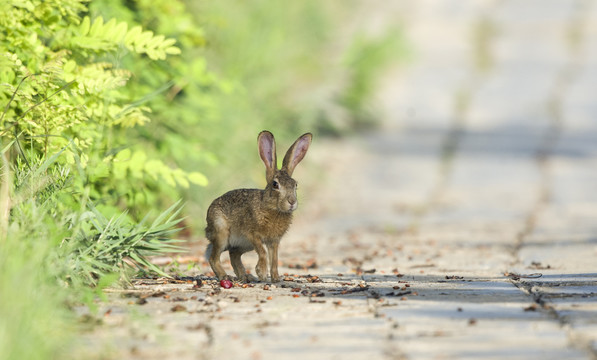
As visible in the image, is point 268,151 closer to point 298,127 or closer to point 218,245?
point 218,245

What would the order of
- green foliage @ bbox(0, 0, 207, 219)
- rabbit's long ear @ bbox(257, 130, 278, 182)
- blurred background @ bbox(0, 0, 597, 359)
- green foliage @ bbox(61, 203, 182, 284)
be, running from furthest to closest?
rabbit's long ear @ bbox(257, 130, 278, 182) → green foliage @ bbox(0, 0, 207, 219) → blurred background @ bbox(0, 0, 597, 359) → green foliage @ bbox(61, 203, 182, 284)

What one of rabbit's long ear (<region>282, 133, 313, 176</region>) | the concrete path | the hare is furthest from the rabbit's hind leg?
rabbit's long ear (<region>282, 133, 313, 176</region>)

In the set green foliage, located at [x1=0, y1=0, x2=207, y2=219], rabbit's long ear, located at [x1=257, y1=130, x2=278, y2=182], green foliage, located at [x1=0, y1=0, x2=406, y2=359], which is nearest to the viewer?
green foliage, located at [x1=0, y1=0, x2=406, y2=359]

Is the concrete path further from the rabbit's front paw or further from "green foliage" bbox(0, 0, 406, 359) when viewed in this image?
"green foliage" bbox(0, 0, 406, 359)

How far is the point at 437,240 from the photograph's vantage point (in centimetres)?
805

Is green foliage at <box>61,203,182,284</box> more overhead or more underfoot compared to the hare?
more underfoot

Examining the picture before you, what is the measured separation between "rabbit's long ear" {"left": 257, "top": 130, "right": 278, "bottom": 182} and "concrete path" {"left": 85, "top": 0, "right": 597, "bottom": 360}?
24.4 inches

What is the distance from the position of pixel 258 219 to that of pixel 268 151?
43 centimetres

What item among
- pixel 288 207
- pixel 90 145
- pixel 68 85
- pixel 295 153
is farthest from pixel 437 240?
pixel 68 85

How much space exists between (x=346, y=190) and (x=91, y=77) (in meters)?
6.90

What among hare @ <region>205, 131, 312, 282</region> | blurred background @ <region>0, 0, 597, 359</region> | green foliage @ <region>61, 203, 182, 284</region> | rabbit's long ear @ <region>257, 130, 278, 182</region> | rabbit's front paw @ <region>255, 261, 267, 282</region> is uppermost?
blurred background @ <region>0, 0, 597, 359</region>

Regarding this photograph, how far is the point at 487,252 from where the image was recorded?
23.0ft

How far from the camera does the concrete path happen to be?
3438mm

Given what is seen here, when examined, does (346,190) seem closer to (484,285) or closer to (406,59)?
(484,285)
